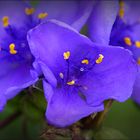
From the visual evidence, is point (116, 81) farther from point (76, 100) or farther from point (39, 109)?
point (39, 109)

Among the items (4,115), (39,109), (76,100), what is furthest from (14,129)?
(76,100)

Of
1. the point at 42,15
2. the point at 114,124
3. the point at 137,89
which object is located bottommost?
the point at 114,124

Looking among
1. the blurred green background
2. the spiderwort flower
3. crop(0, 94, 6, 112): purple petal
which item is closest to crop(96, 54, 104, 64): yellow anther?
the spiderwort flower

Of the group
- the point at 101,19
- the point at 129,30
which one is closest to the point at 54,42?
the point at 101,19

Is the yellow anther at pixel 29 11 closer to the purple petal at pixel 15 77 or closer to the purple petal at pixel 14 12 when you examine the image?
the purple petal at pixel 14 12

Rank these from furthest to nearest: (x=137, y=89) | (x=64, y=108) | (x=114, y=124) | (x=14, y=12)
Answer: (x=114, y=124), (x=14, y=12), (x=137, y=89), (x=64, y=108)

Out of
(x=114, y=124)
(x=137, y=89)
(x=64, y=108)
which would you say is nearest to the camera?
(x=64, y=108)

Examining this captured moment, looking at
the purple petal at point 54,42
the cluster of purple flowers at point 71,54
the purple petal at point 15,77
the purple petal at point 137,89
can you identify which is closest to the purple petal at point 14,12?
the cluster of purple flowers at point 71,54

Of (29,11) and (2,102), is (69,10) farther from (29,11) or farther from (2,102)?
(2,102)
